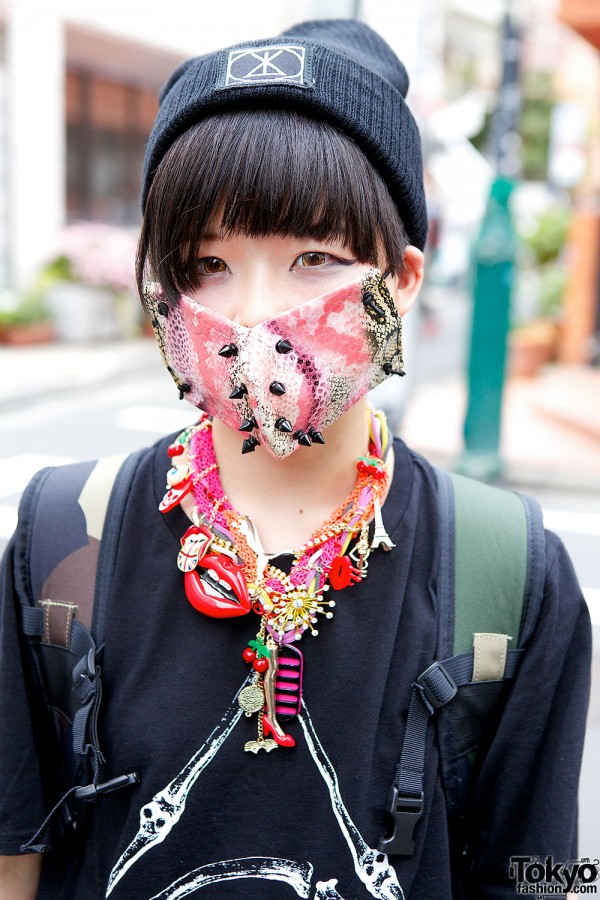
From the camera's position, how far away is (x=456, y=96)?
35.8 metres

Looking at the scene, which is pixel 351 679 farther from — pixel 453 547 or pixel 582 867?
pixel 582 867

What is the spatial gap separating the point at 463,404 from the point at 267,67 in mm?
8343

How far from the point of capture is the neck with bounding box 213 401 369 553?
150cm

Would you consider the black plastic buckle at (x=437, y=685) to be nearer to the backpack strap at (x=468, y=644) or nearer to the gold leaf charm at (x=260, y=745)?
the backpack strap at (x=468, y=644)

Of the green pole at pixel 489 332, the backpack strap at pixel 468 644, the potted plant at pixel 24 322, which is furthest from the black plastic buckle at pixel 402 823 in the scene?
the potted plant at pixel 24 322

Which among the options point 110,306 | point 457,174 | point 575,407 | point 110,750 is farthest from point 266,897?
point 457,174

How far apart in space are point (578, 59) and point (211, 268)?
35.2 m

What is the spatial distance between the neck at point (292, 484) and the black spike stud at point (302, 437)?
82mm

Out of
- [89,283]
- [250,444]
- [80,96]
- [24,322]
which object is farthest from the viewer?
[80,96]

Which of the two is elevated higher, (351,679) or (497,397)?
(351,679)

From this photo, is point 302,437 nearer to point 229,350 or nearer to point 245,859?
point 229,350

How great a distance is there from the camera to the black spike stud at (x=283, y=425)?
1.39 meters

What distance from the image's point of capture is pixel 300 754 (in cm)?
135

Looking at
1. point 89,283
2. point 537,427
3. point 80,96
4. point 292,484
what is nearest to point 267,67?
point 292,484
